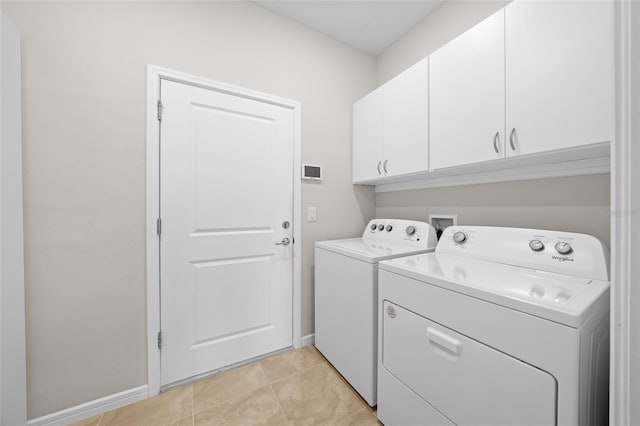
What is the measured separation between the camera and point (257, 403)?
1.40 metres

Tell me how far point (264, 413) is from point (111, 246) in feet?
4.17

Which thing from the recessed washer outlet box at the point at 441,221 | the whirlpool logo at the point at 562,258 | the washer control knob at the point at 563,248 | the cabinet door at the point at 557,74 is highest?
the cabinet door at the point at 557,74

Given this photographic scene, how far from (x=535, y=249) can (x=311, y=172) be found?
148cm

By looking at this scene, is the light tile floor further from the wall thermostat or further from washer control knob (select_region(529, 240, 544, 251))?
the wall thermostat

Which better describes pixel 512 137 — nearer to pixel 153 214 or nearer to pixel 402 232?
pixel 402 232

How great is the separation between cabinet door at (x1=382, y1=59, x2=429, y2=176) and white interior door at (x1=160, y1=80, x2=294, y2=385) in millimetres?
764

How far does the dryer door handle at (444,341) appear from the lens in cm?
90

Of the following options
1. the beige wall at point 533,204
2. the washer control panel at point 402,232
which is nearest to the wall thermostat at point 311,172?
the washer control panel at point 402,232

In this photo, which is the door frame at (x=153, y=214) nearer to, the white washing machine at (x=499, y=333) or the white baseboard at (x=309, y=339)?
→ the white baseboard at (x=309, y=339)

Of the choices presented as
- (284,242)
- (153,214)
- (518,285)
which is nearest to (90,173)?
(153,214)

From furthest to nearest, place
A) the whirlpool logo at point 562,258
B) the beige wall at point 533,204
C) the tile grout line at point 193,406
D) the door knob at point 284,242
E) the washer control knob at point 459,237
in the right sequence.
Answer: the door knob at point 284,242 → the washer control knob at point 459,237 → the tile grout line at point 193,406 → the beige wall at point 533,204 → the whirlpool logo at point 562,258

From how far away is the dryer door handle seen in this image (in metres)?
0.90

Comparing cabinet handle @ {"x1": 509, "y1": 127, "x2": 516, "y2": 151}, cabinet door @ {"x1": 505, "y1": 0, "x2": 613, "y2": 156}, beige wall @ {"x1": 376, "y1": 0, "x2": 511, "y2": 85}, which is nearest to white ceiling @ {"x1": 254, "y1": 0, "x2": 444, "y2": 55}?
beige wall @ {"x1": 376, "y1": 0, "x2": 511, "y2": 85}

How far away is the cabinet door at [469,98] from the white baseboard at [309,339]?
1616 millimetres
